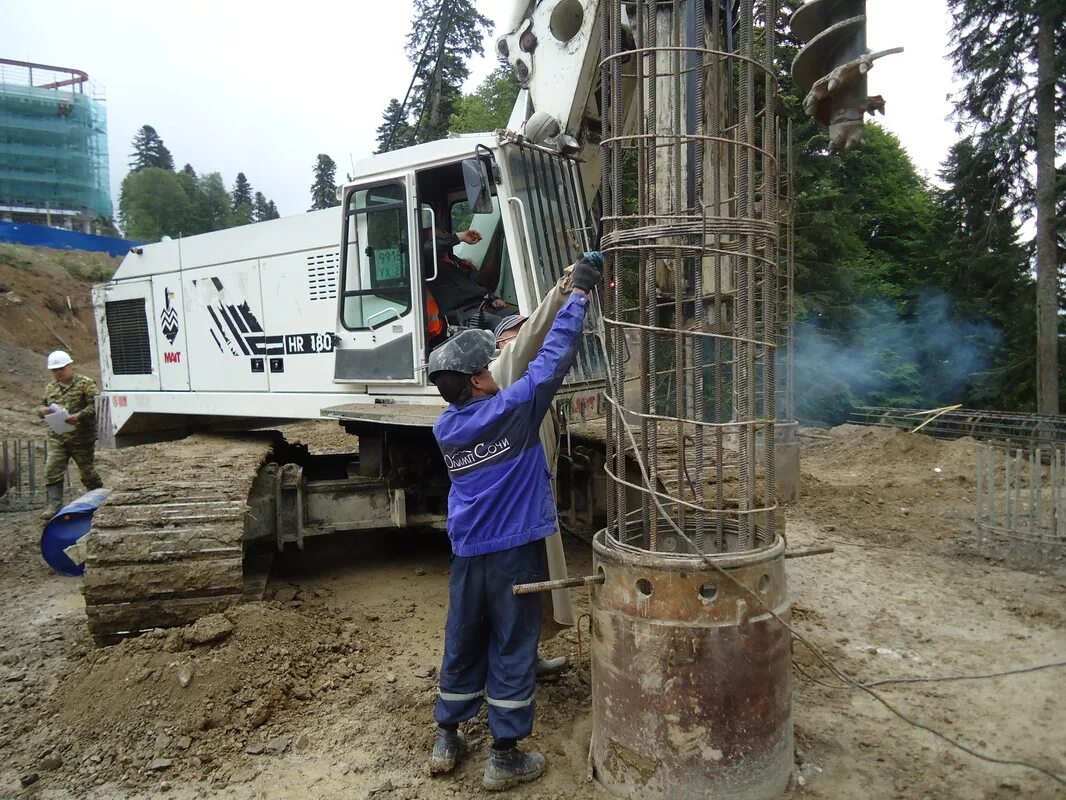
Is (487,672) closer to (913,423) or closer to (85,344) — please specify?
(913,423)

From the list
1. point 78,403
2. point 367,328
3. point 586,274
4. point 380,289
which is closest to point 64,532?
point 78,403

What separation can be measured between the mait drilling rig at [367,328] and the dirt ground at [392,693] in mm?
481

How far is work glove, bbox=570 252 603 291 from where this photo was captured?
129 inches

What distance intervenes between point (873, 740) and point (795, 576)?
2580 mm

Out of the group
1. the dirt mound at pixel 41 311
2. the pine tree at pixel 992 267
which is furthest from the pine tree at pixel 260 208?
the pine tree at pixel 992 267

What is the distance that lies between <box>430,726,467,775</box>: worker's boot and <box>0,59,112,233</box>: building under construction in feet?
184

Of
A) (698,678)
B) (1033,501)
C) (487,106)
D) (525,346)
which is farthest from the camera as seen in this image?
(487,106)

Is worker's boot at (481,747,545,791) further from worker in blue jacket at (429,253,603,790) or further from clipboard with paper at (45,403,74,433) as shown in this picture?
clipboard with paper at (45,403,74,433)

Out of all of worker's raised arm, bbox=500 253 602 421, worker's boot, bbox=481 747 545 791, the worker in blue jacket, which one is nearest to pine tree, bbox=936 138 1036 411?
worker's raised arm, bbox=500 253 602 421

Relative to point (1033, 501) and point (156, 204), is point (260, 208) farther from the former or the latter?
point (1033, 501)

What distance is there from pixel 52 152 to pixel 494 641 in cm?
5997

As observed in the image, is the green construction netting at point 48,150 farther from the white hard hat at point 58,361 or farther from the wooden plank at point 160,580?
the wooden plank at point 160,580

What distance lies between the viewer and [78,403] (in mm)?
8070

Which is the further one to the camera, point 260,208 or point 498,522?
point 260,208
